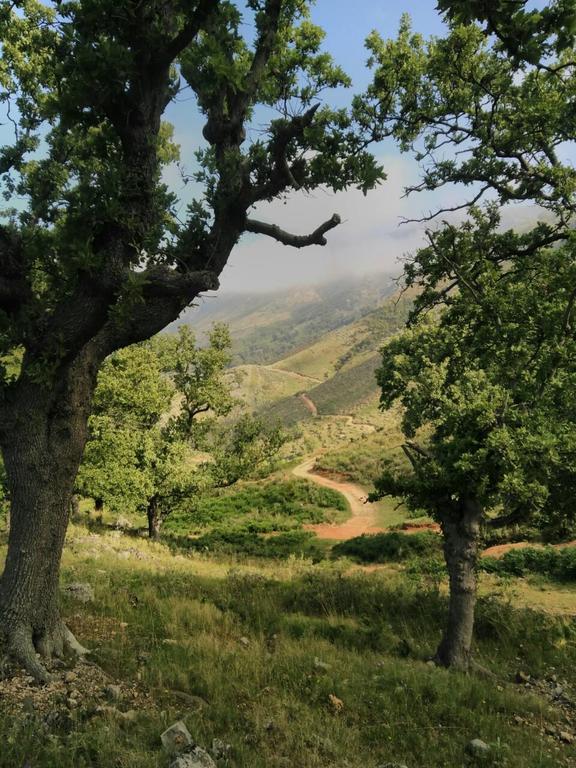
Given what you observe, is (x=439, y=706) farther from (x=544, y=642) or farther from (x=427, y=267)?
(x=427, y=267)

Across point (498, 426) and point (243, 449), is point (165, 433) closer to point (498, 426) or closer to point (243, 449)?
point (243, 449)

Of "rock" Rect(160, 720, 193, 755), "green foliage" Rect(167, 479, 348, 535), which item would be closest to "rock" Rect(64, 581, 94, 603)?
"rock" Rect(160, 720, 193, 755)

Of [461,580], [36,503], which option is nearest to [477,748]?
[461,580]

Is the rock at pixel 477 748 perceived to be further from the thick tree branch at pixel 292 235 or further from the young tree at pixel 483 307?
the thick tree branch at pixel 292 235

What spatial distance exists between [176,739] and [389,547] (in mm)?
21134

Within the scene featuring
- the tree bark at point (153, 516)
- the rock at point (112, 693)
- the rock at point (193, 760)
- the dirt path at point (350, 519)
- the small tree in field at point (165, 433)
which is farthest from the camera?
the dirt path at point (350, 519)

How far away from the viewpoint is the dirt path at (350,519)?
3031 centimetres

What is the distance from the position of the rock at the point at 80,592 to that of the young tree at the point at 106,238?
3.25m

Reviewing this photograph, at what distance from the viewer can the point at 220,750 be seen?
14.8ft

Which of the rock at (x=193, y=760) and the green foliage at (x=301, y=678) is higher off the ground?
the rock at (x=193, y=760)

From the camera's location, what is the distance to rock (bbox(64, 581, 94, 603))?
948 centimetres

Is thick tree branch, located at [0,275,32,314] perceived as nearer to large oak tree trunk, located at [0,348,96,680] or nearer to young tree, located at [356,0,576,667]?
large oak tree trunk, located at [0,348,96,680]

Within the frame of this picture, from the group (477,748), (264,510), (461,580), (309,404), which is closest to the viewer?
(477,748)

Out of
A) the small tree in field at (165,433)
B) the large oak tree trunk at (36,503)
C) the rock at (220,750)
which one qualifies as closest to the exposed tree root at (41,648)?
the large oak tree trunk at (36,503)
